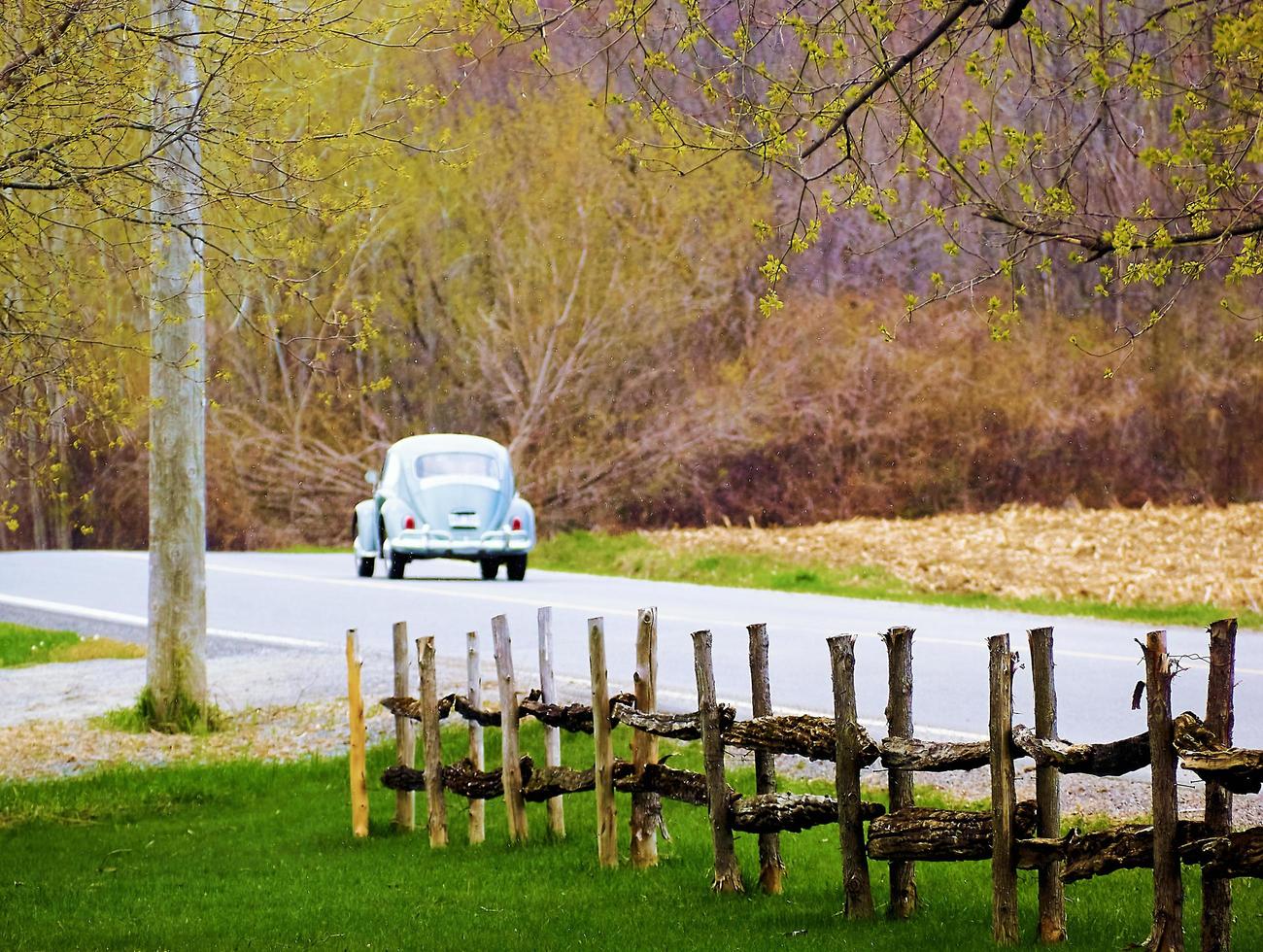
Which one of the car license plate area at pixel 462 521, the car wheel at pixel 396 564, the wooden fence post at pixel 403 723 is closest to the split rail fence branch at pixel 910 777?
the wooden fence post at pixel 403 723

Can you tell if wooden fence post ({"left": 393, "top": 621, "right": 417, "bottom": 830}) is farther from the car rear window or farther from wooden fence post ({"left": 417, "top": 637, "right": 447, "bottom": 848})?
the car rear window

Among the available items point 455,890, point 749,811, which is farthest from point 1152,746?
point 455,890

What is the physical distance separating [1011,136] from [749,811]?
3.82 m

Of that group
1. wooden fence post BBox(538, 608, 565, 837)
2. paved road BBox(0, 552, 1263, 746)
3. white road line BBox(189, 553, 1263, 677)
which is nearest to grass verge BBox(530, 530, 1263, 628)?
paved road BBox(0, 552, 1263, 746)

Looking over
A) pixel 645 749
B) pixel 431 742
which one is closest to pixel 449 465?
pixel 431 742

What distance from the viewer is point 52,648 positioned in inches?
706

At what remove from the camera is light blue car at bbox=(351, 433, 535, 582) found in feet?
73.5

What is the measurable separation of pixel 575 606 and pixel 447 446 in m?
4.42

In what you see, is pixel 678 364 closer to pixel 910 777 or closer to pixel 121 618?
pixel 121 618

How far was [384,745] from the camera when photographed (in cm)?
1137

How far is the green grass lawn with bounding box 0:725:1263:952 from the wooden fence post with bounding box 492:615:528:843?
155 millimetres

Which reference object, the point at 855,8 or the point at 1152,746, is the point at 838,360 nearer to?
the point at 855,8

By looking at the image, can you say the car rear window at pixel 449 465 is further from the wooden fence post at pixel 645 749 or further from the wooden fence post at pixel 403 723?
the wooden fence post at pixel 645 749

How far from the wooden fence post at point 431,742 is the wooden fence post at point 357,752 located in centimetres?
57
